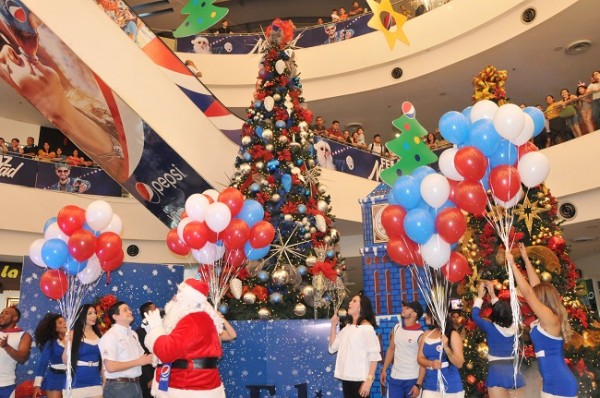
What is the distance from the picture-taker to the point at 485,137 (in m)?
4.62

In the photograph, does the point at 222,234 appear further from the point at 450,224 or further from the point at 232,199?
the point at 450,224

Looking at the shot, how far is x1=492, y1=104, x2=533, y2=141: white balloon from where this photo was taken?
14.6 feet

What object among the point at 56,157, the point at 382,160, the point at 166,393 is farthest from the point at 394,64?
the point at 166,393

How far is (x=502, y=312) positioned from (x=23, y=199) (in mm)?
8770

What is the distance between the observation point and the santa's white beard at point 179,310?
3.57 metres

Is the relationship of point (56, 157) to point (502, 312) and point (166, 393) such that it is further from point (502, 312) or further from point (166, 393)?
point (502, 312)

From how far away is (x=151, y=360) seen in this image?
4.23 m

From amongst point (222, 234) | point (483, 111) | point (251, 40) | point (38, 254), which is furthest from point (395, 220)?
point (251, 40)

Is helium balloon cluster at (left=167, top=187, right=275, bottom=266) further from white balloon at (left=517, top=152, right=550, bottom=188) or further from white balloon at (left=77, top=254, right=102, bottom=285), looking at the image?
white balloon at (left=517, top=152, right=550, bottom=188)

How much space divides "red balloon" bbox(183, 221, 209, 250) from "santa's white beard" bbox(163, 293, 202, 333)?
188cm

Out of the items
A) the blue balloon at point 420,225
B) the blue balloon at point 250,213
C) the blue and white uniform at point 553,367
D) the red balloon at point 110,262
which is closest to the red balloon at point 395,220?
the blue balloon at point 420,225

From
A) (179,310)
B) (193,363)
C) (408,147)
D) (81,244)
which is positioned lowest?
(193,363)

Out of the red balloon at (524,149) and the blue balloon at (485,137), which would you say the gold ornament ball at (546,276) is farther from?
the blue balloon at (485,137)

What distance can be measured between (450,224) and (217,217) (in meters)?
2.25
